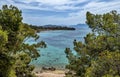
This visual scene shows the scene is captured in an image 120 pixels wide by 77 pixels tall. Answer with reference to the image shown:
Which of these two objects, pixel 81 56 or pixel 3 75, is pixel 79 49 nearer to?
pixel 81 56

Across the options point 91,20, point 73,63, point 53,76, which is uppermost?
point 91,20

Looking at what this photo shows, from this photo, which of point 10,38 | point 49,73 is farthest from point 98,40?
point 49,73

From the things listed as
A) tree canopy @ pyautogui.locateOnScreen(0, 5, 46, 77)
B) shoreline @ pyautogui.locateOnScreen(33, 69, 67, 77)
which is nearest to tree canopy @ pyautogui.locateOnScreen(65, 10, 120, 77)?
tree canopy @ pyautogui.locateOnScreen(0, 5, 46, 77)

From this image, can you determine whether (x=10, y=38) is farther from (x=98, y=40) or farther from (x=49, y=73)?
(x=49, y=73)

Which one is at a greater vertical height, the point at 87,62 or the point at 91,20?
the point at 91,20

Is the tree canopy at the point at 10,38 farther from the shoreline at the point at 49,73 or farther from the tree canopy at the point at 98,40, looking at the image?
the shoreline at the point at 49,73

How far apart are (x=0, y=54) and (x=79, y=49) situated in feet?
31.9

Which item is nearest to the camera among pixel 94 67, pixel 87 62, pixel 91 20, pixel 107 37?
pixel 94 67

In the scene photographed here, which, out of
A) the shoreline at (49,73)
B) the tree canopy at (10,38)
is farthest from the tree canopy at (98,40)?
the shoreline at (49,73)

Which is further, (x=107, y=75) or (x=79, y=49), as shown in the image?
(x=79, y=49)

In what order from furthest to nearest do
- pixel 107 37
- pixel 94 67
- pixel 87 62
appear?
pixel 87 62, pixel 107 37, pixel 94 67

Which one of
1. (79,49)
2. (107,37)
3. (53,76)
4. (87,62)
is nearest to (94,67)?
(107,37)

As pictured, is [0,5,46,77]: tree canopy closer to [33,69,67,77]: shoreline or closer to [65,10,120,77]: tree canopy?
[65,10,120,77]: tree canopy

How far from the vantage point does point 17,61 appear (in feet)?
79.8
